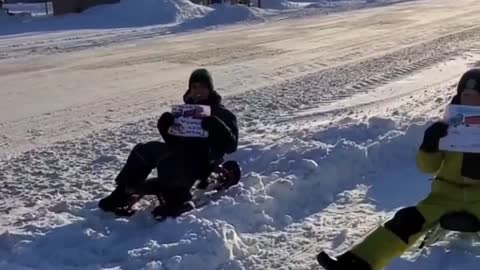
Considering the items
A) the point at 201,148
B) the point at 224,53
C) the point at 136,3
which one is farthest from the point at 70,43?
the point at 201,148

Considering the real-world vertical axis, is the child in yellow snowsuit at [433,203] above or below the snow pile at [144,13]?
above

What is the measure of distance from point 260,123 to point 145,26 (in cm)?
1625

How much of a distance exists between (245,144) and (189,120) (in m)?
1.93

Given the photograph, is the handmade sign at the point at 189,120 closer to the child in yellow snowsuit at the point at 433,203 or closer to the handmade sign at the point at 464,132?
the child in yellow snowsuit at the point at 433,203

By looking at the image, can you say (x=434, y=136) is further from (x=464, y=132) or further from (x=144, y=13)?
(x=144, y=13)

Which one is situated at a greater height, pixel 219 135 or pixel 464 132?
pixel 464 132

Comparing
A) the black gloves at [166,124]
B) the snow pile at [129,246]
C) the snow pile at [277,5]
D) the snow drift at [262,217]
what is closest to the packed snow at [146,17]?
the snow pile at [277,5]

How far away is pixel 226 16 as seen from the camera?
80.5 feet

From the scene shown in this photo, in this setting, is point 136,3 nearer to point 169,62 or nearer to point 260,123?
point 169,62

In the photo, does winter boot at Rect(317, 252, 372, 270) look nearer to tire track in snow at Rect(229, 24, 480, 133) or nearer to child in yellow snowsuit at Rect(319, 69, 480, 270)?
child in yellow snowsuit at Rect(319, 69, 480, 270)

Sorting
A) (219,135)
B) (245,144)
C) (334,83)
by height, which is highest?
(219,135)

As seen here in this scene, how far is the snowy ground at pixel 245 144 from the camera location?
4816 millimetres

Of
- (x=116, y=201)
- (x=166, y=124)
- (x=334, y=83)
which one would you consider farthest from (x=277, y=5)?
(x=116, y=201)

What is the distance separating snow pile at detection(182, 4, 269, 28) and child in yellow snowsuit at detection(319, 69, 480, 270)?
1823 cm
